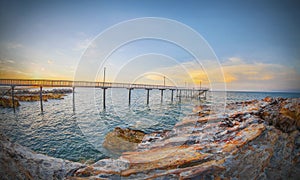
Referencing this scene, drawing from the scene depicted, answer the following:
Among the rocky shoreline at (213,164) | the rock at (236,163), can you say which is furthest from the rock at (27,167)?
the rock at (236,163)

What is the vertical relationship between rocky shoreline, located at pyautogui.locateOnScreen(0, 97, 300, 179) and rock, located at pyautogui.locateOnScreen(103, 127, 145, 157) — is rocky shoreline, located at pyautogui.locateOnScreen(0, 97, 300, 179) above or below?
above

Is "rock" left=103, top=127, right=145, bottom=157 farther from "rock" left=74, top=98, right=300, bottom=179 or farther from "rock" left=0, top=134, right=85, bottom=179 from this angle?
"rock" left=0, top=134, right=85, bottom=179

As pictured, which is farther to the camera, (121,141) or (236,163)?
(121,141)

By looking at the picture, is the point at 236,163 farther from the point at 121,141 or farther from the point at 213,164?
the point at 121,141

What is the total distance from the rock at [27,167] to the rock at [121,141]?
2844 millimetres

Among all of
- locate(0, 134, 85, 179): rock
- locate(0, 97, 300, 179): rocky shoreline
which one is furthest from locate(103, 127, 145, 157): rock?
locate(0, 134, 85, 179): rock

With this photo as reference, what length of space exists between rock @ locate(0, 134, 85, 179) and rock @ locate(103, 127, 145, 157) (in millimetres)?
2844

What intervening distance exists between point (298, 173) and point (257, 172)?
3.03ft

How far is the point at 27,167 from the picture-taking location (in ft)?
10.5

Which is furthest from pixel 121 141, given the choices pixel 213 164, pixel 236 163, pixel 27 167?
pixel 236 163

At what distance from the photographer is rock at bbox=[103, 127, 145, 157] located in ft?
22.1

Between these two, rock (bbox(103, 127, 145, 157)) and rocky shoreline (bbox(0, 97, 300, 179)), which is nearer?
rocky shoreline (bbox(0, 97, 300, 179))

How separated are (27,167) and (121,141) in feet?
16.0

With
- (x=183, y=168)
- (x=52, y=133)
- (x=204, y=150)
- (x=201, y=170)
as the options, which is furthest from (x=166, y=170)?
(x=52, y=133)
